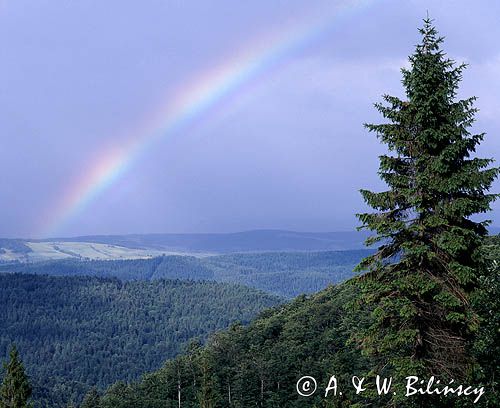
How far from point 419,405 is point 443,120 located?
35.1 feet

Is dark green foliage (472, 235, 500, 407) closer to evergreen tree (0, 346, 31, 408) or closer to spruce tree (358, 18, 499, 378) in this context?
spruce tree (358, 18, 499, 378)

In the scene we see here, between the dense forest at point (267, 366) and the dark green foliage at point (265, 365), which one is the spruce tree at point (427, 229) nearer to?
the dense forest at point (267, 366)

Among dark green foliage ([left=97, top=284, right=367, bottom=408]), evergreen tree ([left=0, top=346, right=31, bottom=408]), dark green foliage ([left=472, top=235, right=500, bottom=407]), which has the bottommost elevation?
dark green foliage ([left=97, top=284, right=367, bottom=408])

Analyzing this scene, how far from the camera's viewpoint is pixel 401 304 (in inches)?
740

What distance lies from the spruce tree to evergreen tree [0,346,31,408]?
3760cm

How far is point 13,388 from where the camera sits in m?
46.9

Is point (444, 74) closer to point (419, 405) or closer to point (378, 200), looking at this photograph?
point (378, 200)

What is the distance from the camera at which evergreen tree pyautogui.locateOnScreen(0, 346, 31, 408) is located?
153ft

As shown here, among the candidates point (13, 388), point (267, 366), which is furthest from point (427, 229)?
point (267, 366)

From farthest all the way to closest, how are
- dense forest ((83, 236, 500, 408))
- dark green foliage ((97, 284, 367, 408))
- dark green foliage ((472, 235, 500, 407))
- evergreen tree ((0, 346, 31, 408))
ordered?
dark green foliage ((97, 284, 367, 408)), dense forest ((83, 236, 500, 408)), evergreen tree ((0, 346, 31, 408)), dark green foliage ((472, 235, 500, 407))

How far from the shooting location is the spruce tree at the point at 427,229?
19172mm

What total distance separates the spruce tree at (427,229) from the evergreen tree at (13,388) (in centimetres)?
3760

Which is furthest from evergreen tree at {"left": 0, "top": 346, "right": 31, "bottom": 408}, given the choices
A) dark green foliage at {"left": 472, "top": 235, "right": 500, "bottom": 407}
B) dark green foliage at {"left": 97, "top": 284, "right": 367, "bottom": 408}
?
dark green foliage at {"left": 472, "top": 235, "right": 500, "bottom": 407}

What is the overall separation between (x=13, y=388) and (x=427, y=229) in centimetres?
4135
